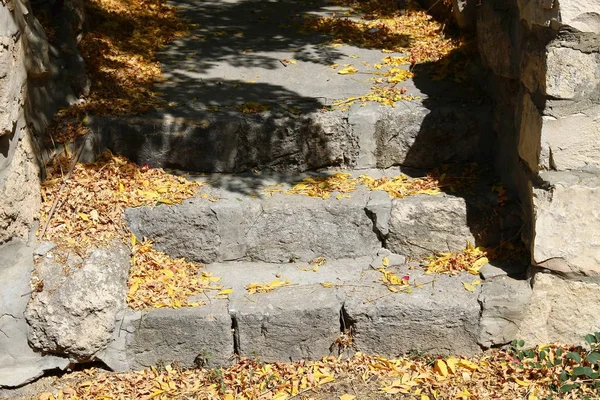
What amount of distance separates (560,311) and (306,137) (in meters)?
1.84

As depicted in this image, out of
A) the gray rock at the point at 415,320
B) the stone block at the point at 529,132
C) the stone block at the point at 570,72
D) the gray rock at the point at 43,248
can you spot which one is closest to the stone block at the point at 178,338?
the gray rock at the point at 43,248

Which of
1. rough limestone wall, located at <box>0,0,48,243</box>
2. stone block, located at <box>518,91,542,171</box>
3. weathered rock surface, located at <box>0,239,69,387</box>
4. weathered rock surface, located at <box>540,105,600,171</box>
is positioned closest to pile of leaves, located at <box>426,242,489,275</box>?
stone block, located at <box>518,91,542,171</box>

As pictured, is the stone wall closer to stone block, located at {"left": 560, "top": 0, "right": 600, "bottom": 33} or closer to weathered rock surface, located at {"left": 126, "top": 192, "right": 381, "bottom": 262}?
weathered rock surface, located at {"left": 126, "top": 192, "right": 381, "bottom": 262}

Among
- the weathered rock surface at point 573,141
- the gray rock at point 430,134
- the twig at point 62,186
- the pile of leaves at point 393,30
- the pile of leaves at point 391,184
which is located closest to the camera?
the weathered rock surface at point 573,141

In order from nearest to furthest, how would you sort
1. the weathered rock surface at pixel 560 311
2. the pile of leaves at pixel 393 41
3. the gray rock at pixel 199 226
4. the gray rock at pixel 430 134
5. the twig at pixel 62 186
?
1. the weathered rock surface at pixel 560 311
2. the twig at pixel 62 186
3. the gray rock at pixel 199 226
4. the gray rock at pixel 430 134
5. the pile of leaves at pixel 393 41

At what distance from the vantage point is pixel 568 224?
391cm

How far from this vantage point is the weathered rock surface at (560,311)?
159 inches

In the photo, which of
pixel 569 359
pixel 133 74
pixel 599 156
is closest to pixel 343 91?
pixel 133 74

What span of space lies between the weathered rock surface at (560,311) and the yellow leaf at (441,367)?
0.46m

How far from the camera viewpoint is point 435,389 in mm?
3939

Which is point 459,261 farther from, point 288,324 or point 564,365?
point 288,324

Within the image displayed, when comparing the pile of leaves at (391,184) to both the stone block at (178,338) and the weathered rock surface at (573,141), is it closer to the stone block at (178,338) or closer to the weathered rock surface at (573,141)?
the weathered rock surface at (573,141)

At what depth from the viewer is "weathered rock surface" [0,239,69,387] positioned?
13.1 ft

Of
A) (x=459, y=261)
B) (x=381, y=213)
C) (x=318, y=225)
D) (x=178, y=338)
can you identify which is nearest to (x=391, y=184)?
(x=381, y=213)
